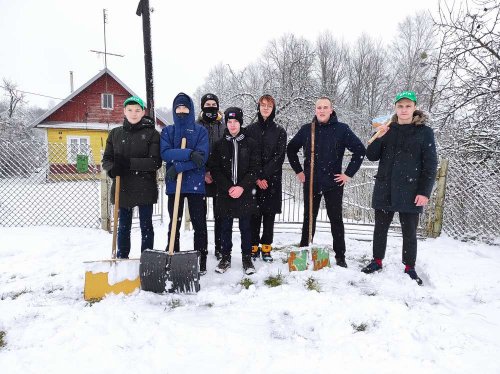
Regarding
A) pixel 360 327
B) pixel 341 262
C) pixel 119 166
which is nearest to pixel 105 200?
pixel 119 166

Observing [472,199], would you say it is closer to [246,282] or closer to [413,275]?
[413,275]

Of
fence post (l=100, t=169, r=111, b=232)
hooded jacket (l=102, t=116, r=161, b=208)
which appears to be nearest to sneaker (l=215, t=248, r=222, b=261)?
hooded jacket (l=102, t=116, r=161, b=208)

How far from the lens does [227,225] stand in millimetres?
3619

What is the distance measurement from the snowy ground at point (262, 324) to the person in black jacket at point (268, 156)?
27.7 inches

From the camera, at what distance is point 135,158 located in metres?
3.36

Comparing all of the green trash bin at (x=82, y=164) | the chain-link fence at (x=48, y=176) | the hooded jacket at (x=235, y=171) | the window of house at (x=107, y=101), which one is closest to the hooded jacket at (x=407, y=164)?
the hooded jacket at (x=235, y=171)

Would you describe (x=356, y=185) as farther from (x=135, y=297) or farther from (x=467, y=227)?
(x=135, y=297)

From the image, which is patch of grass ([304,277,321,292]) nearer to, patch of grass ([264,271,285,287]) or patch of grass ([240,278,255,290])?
patch of grass ([264,271,285,287])

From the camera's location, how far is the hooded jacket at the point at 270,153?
377 centimetres

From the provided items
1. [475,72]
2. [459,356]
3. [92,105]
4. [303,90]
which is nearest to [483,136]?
[475,72]

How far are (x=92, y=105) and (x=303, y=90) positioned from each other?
13406 millimetres

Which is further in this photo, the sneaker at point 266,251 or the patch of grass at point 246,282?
the sneaker at point 266,251

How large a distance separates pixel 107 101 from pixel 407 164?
2142 cm

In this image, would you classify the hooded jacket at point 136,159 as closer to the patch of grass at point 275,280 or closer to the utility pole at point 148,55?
the patch of grass at point 275,280
